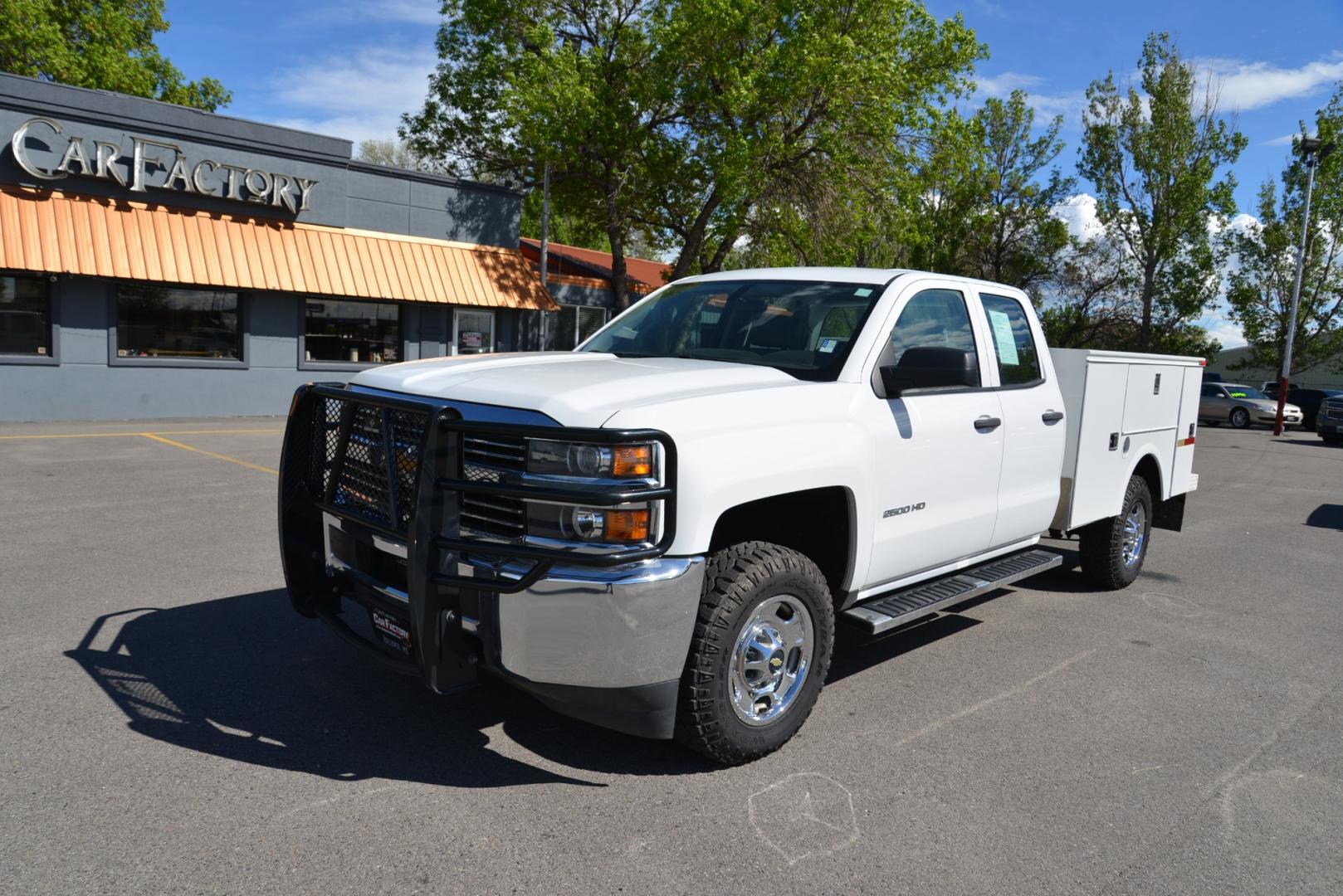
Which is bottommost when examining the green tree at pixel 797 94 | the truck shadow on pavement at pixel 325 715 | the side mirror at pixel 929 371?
the truck shadow on pavement at pixel 325 715

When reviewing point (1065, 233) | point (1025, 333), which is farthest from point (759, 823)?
point (1065, 233)

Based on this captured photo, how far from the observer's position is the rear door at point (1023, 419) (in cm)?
515

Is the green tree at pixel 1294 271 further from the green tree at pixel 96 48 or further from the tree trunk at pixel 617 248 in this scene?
the green tree at pixel 96 48

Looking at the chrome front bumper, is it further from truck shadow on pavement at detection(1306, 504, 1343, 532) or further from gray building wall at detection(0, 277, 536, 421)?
gray building wall at detection(0, 277, 536, 421)

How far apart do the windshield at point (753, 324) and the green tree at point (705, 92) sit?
17093 millimetres

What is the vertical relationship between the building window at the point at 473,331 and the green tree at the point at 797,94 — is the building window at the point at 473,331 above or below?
below

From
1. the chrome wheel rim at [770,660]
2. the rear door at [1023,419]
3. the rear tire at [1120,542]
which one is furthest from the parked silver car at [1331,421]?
the chrome wheel rim at [770,660]

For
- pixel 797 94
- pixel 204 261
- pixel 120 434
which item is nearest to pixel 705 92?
pixel 797 94

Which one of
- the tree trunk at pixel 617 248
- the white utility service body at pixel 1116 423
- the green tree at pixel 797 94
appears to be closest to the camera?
the white utility service body at pixel 1116 423

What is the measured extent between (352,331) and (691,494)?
18403 millimetres

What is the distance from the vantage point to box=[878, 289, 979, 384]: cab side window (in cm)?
447

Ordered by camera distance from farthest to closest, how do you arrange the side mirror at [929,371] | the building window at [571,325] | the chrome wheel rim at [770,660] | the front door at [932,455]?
1. the building window at [571,325]
2. the front door at [932,455]
3. the side mirror at [929,371]
4. the chrome wheel rim at [770,660]

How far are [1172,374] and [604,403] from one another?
5.32 meters

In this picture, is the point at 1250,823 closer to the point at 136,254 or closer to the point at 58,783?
the point at 58,783
